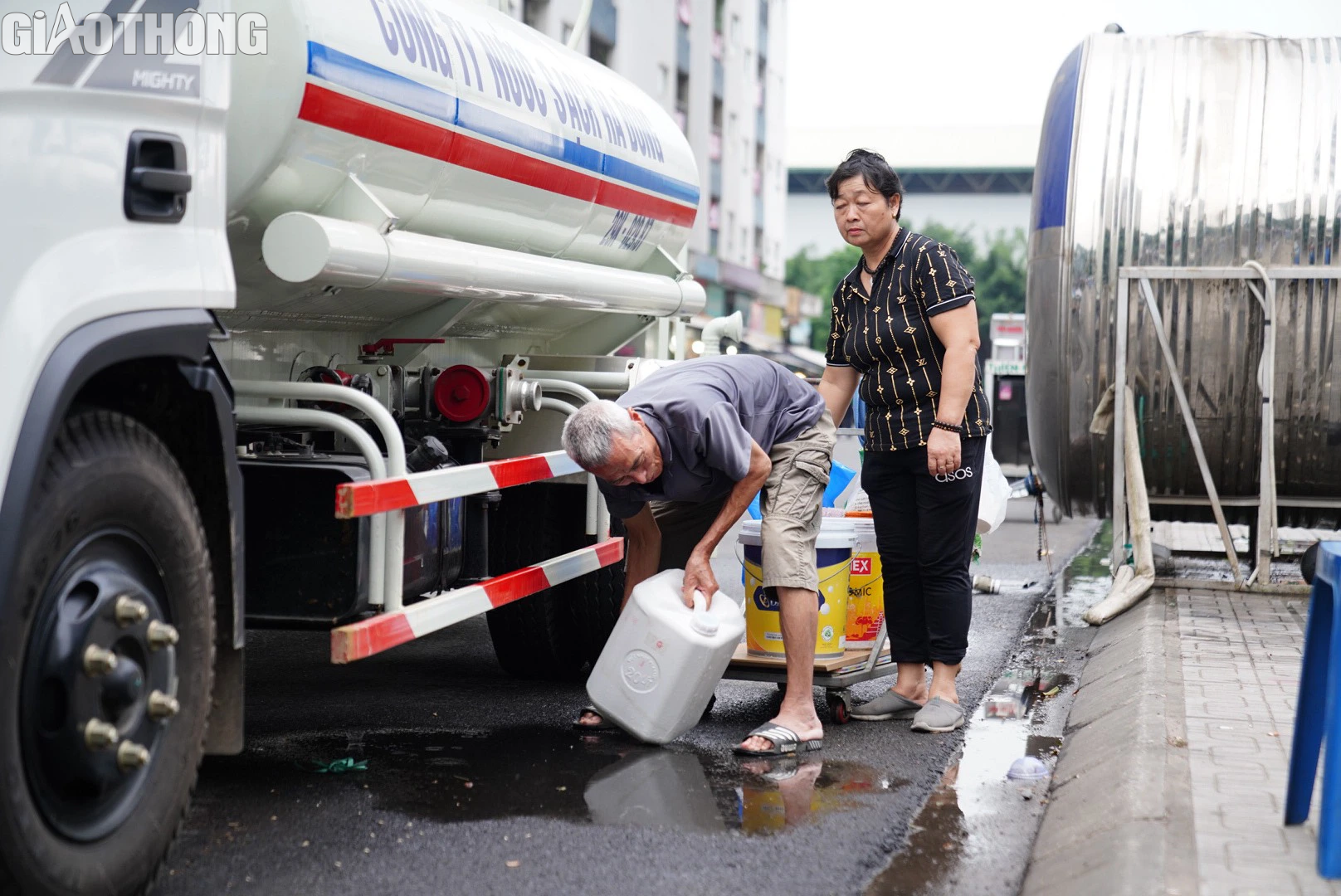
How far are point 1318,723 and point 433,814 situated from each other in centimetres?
229

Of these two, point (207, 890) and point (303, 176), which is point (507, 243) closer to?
point (303, 176)

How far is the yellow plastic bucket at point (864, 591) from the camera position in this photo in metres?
6.10

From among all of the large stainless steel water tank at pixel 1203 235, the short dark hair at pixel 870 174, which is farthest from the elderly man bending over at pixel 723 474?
the large stainless steel water tank at pixel 1203 235

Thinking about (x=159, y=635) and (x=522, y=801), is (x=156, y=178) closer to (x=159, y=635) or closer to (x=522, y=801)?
(x=159, y=635)

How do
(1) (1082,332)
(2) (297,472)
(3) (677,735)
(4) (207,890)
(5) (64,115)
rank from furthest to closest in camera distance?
1. (1) (1082,332)
2. (3) (677,735)
3. (2) (297,472)
4. (4) (207,890)
5. (5) (64,115)

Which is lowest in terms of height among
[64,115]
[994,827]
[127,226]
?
[994,827]

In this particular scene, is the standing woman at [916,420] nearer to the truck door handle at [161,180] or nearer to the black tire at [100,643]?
the truck door handle at [161,180]

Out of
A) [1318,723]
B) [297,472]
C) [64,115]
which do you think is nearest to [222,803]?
[297,472]

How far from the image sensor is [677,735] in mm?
5125

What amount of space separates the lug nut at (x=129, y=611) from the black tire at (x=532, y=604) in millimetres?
2516

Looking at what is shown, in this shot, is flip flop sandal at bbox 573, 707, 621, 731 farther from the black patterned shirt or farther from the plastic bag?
the plastic bag

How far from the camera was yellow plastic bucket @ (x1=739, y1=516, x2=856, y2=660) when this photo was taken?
5.70 metres

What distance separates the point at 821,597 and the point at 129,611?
10.5 ft

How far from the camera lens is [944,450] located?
17.6 ft
